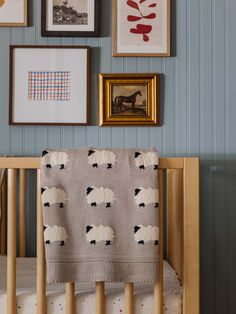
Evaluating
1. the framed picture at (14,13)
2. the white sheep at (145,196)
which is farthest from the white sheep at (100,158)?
the framed picture at (14,13)

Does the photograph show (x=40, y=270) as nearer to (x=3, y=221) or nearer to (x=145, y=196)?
(x=145, y=196)

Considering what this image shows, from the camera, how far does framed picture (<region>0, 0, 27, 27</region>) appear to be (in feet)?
7.35

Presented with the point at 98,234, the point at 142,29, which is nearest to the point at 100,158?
the point at 98,234

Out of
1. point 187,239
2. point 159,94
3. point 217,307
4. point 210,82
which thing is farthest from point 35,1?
point 217,307

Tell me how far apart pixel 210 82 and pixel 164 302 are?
3.35ft

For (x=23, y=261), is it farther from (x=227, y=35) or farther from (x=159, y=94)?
(x=227, y=35)

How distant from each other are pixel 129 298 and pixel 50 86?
1028 millimetres

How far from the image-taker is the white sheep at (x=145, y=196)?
1.53 metres

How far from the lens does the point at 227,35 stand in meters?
2.26

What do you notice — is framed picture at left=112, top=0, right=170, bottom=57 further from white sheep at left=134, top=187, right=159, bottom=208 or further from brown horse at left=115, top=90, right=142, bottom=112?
white sheep at left=134, top=187, right=159, bottom=208

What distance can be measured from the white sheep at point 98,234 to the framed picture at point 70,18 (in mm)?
994

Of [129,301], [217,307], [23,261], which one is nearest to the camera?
[129,301]

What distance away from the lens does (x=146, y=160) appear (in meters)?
1.55

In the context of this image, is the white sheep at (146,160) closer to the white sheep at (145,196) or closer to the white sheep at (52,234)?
the white sheep at (145,196)
